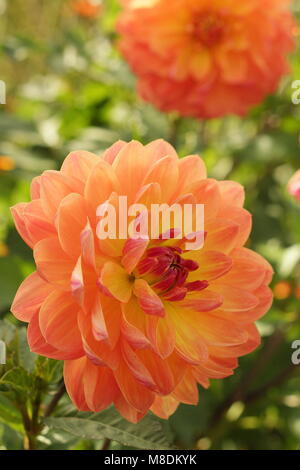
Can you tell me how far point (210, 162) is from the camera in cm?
143

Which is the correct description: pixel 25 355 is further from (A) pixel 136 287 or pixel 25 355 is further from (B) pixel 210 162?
(B) pixel 210 162

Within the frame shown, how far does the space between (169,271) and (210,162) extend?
0.72 m

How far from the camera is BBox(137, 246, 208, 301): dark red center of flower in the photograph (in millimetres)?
746

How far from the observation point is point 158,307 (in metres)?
0.71

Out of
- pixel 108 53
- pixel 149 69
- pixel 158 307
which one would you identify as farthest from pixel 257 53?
pixel 158 307

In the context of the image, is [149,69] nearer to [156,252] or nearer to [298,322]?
[298,322]

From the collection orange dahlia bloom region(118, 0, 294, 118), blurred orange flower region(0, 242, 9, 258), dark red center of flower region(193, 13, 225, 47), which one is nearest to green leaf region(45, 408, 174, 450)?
blurred orange flower region(0, 242, 9, 258)

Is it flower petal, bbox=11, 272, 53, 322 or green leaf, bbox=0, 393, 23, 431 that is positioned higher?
flower petal, bbox=11, 272, 53, 322

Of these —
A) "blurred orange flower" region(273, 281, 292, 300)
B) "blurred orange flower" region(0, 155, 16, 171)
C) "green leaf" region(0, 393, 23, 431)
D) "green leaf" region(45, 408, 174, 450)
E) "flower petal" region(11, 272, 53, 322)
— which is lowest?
"blurred orange flower" region(273, 281, 292, 300)

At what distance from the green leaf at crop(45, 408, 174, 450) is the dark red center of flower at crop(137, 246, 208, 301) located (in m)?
0.16

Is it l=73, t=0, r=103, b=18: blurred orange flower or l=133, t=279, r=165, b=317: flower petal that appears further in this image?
l=73, t=0, r=103, b=18: blurred orange flower

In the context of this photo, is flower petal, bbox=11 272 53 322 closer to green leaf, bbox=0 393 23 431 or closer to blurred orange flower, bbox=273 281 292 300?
green leaf, bbox=0 393 23 431

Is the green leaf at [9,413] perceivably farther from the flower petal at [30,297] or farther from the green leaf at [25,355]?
the flower petal at [30,297]

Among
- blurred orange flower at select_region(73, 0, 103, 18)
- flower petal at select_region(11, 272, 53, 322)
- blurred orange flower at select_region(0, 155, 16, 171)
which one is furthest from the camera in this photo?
blurred orange flower at select_region(73, 0, 103, 18)
